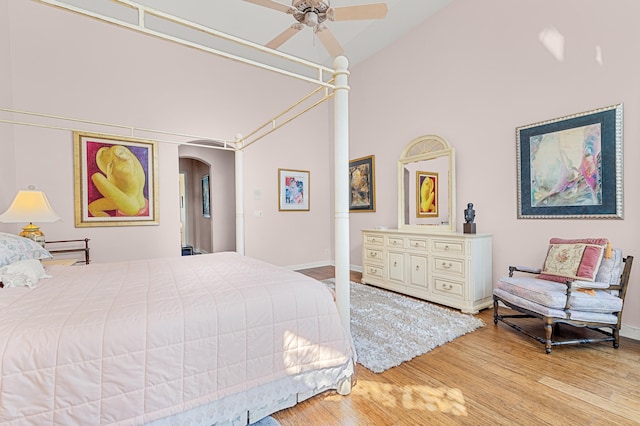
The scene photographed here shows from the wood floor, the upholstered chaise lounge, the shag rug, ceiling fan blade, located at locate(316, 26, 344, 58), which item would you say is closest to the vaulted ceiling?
ceiling fan blade, located at locate(316, 26, 344, 58)

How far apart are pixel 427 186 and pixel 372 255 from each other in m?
1.26

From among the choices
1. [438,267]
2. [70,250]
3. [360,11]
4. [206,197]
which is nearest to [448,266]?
[438,267]

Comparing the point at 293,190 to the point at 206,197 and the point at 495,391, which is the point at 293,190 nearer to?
the point at 206,197

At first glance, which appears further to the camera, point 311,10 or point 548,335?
point 311,10

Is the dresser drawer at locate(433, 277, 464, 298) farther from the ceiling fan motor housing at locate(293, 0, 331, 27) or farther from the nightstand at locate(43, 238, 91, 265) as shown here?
the nightstand at locate(43, 238, 91, 265)

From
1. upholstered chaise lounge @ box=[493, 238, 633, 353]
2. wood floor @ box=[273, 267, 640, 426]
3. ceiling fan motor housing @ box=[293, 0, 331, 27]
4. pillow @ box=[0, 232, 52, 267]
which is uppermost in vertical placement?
ceiling fan motor housing @ box=[293, 0, 331, 27]

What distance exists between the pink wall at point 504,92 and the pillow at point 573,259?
0.27m

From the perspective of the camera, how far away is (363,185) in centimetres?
539

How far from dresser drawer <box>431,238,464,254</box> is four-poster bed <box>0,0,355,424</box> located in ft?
6.61

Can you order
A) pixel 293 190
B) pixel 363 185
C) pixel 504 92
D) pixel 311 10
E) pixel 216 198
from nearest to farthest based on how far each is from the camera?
pixel 311 10 → pixel 504 92 → pixel 363 185 → pixel 293 190 → pixel 216 198

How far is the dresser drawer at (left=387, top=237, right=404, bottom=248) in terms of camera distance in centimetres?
395

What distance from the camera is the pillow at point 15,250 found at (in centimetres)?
202

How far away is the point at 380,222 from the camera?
5.07 metres

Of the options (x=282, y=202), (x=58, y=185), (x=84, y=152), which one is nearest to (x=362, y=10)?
(x=282, y=202)
